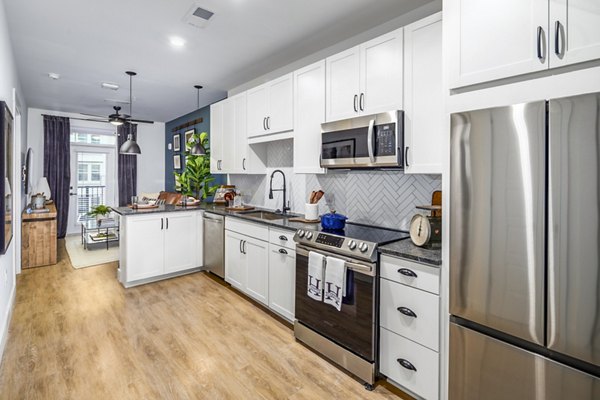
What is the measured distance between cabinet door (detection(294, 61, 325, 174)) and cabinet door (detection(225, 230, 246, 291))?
1.16 meters

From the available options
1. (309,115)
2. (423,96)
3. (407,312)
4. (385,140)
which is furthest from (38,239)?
(423,96)

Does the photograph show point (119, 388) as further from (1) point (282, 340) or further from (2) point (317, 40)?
(2) point (317, 40)

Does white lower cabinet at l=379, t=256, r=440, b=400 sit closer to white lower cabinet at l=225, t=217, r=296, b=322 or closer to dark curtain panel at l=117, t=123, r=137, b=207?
white lower cabinet at l=225, t=217, r=296, b=322

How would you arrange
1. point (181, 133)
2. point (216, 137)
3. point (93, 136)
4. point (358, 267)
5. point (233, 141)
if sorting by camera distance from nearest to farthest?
point (358, 267)
point (233, 141)
point (216, 137)
point (181, 133)
point (93, 136)

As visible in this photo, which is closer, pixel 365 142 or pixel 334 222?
pixel 365 142

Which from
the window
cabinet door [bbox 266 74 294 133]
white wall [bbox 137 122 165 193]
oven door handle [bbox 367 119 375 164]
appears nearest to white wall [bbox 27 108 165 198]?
white wall [bbox 137 122 165 193]

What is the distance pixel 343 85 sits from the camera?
2.68 m

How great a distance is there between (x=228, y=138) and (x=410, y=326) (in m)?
3.38

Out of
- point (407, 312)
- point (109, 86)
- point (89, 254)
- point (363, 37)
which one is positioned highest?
point (109, 86)

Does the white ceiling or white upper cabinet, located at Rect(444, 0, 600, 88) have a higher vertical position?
the white ceiling

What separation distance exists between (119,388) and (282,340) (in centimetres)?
120

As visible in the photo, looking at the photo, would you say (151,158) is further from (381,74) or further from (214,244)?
(381,74)

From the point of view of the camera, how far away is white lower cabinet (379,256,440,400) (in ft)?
5.95

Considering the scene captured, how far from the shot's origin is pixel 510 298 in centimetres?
146
